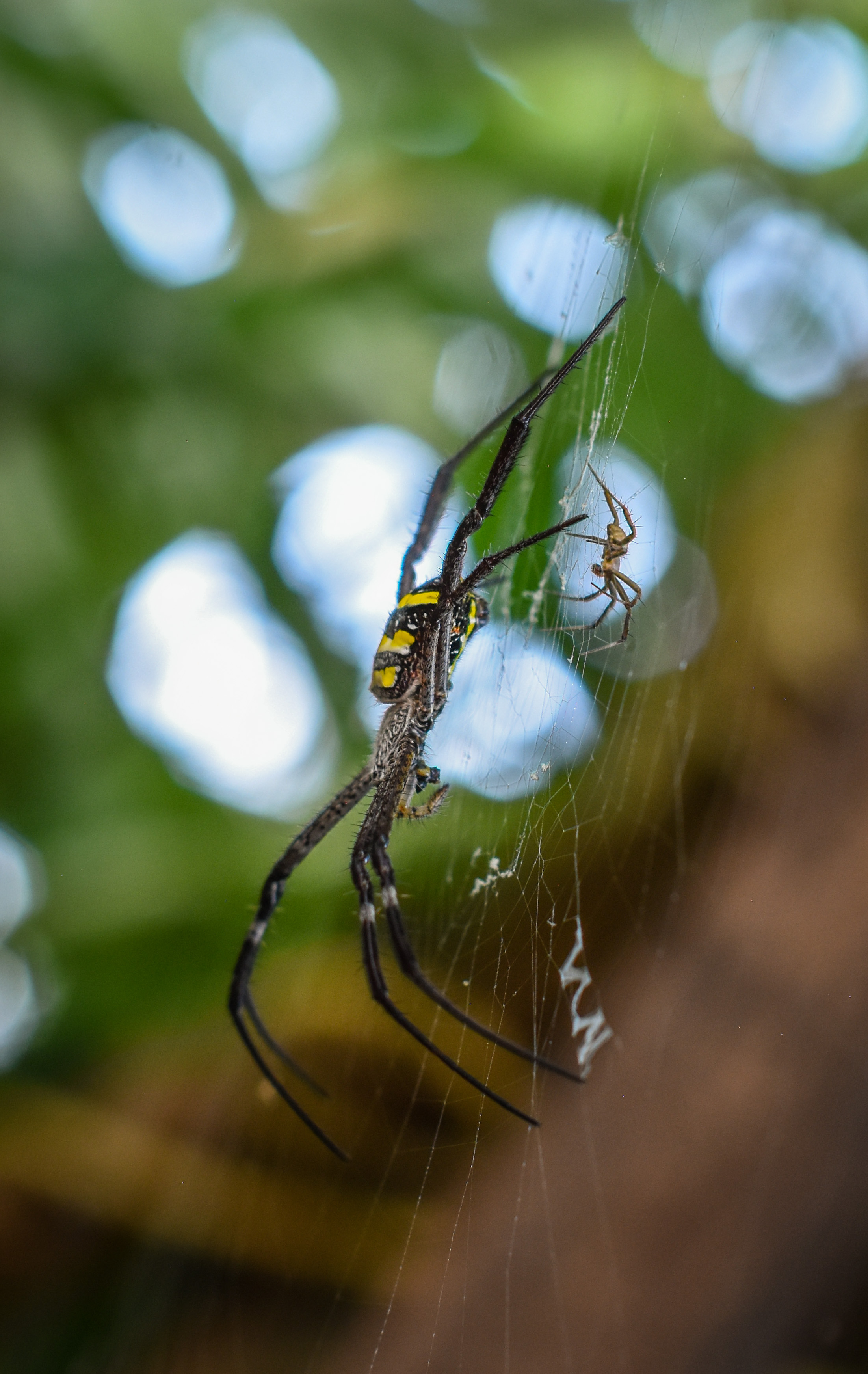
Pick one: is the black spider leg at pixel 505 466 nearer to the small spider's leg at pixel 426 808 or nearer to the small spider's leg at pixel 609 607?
the small spider's leg at pixel 609 607

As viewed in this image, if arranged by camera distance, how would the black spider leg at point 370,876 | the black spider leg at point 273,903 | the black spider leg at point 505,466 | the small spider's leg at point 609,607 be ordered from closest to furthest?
the black spider leg at point 505,466 → the small spider's leg at point 609,607 → the black spider leg at point 370,876 → the black spider leg at point 273,903

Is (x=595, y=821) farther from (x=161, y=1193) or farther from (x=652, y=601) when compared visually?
(x=161, y=1193)

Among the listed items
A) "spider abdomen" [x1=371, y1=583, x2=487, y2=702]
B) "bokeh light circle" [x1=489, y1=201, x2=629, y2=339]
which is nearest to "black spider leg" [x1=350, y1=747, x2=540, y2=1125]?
"spider abdomen" [x1=371, y1=583, x2=487, y2=702]

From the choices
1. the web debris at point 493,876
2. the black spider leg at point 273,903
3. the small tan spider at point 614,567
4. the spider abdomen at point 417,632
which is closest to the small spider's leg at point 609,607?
the small tan spider at point 614,567

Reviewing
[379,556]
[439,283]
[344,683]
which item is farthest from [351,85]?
[344,683]

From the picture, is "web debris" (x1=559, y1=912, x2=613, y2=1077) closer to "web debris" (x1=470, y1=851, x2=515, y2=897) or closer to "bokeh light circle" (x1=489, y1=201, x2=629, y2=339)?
"web debris" (x1=470, y1=851, x2=515, y2=897)

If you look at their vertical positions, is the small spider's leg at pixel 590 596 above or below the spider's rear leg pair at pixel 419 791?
above

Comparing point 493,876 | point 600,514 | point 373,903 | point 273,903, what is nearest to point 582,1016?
point 493,876
